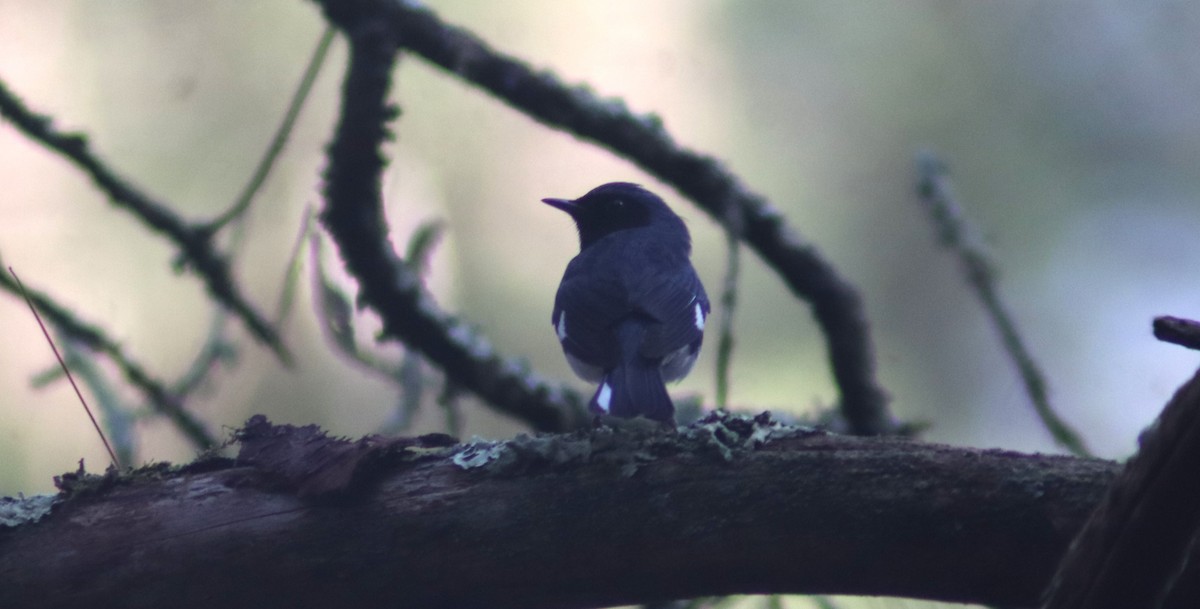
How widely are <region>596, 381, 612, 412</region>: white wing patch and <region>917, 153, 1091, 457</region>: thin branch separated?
6.18ft

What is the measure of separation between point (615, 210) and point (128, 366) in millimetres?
2490

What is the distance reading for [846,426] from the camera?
525 centimetres

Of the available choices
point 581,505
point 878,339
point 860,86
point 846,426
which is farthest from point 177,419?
point 860,86

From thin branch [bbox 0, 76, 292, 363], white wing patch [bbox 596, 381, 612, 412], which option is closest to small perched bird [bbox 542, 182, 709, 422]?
white wing patch [bbox 596, 381, 612, 412]

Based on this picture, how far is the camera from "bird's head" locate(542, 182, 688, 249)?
577cm

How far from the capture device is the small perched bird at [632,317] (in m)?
3.97

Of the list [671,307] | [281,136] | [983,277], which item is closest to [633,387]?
[671,307]

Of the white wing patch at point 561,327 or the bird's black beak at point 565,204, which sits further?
the bird's black beak at point 565,204

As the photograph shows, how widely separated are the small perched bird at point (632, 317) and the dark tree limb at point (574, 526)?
110 centimetres

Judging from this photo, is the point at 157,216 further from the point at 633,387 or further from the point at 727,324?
the point at 727,324

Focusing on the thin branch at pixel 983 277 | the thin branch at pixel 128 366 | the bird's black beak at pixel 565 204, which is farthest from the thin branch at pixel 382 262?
the thin branch at pixel 983 277

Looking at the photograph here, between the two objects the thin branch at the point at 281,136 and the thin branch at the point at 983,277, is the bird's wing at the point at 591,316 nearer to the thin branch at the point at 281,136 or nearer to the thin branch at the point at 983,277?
the thin branch at the point at 281,136

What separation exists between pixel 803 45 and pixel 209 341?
5025 millimetres

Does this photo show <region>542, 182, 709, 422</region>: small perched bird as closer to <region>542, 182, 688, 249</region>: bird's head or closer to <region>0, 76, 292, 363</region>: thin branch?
<region>542, 182, 688, 249</region>: bird's head
